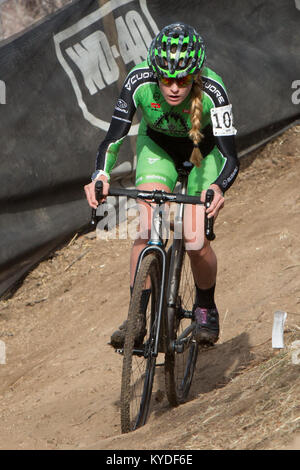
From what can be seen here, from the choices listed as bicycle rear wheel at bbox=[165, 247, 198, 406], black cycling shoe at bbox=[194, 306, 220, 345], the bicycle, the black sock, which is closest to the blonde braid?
the bicycle

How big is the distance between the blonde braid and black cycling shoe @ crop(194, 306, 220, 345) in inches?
40.9

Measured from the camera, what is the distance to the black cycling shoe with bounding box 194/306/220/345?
5.09 meters

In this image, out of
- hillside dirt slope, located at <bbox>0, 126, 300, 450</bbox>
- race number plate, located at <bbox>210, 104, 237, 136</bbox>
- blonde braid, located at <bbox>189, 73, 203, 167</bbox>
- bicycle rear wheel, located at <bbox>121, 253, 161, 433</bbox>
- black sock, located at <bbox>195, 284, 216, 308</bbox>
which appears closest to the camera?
hillside dirt slope, located at <bbox>0, 126, 300, 450</bbox>

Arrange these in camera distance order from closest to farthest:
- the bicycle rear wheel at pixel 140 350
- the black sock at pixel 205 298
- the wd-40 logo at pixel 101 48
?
1. the bicycle rear wheel at pixel 140 350
2. the black sock at pixel 205 298
3. the wd-40 logo at pixel 101 48

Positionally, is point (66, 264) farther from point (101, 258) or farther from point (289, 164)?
point (289, 164)

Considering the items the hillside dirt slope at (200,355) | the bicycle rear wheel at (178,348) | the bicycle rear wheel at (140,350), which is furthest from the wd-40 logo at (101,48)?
the bicycle rear wheel at (140,350)

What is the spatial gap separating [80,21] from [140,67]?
3.36 meters

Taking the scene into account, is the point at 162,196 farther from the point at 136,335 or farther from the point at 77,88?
the point at 77,88

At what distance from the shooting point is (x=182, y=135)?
5113 mm

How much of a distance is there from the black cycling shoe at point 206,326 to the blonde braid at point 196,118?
1.04m

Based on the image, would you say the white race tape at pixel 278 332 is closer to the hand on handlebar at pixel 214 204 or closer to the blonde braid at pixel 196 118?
the hand on handlebar at pixel 214 204

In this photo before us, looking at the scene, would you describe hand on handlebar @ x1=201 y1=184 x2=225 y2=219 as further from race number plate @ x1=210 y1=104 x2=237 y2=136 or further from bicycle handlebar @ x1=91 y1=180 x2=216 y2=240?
race number plate @ x1=210 y1=104 x2=237 y2=136

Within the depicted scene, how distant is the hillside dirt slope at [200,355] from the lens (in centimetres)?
413

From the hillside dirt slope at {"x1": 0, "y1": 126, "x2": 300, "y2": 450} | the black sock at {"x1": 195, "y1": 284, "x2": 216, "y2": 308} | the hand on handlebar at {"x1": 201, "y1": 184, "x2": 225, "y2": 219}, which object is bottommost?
the hillside dirt slope at {"x1": 0, "y1": 126, "x2": 300, "y2": 450}
